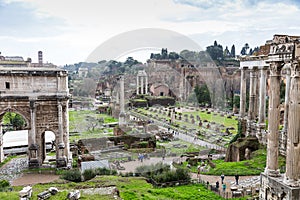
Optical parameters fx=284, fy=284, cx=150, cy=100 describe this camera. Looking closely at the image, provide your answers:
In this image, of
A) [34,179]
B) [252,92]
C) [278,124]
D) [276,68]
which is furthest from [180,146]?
[276,68]

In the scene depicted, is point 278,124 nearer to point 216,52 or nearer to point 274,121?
point 274,121

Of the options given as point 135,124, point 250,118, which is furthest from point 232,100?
point 250,118

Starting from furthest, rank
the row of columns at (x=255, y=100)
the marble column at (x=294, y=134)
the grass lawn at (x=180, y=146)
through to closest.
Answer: the grass lawn at (x=180, y=146) → the row of columns at (x=255, y=100) → the marble column at (x=294, y=134)

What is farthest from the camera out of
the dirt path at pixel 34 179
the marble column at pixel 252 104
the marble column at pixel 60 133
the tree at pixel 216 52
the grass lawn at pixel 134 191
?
the tree at pixel 216 52

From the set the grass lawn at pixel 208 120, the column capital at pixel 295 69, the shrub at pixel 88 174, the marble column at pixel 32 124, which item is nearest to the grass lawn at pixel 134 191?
the shrub at pixel 88 174

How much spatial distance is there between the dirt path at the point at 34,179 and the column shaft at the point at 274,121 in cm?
1266

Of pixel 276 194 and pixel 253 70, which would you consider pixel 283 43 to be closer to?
pixel 276 194

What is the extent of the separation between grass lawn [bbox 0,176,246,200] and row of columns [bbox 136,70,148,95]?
40861 mm

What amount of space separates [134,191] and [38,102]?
10.5 metres

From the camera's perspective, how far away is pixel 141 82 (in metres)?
56.8

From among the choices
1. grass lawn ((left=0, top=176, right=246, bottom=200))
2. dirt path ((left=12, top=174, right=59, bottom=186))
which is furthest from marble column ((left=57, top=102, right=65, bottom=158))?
grass lawn ((left=0, top=176, right=246, bottom=200))

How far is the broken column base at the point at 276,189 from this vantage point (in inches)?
371

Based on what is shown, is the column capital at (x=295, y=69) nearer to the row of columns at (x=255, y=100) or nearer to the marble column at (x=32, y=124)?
the row of columns at (x=255, y=100)

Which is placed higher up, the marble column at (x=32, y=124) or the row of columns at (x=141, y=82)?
the row of columns at (x=141, y=82)
